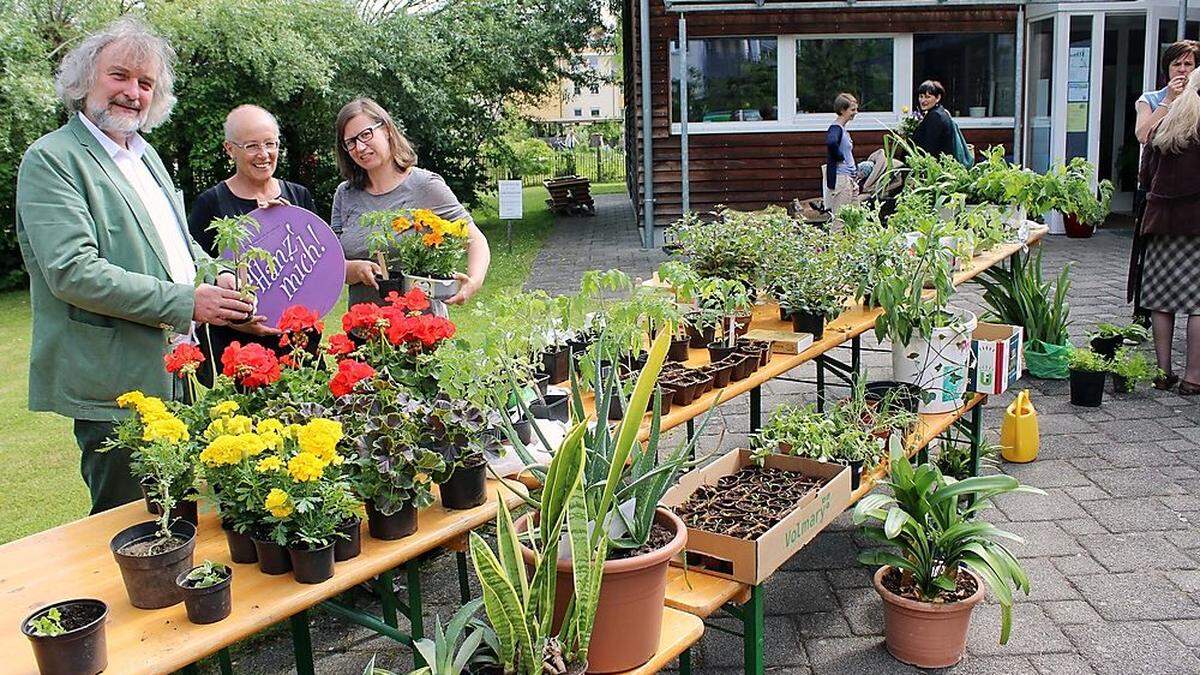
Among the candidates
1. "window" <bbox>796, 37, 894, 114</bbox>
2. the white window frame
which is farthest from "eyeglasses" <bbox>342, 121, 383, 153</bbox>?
"window" <bbox>796, 37, 894, 114</bbox>

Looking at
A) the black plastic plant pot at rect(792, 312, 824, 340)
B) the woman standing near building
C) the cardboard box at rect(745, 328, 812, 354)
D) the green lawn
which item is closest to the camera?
the cardboard box at rect(745, 328, 812, 354)

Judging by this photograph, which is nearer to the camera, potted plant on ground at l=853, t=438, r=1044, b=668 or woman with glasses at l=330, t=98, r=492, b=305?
potted plant on ground at l=853, t=438, r=1044, b=668

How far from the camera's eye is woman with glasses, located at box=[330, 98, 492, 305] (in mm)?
3617

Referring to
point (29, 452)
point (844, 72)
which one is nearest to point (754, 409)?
point (29, 452)

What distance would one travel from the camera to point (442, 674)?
186 centimetres

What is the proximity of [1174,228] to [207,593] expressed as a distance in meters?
5.07

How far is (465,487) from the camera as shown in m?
2.25

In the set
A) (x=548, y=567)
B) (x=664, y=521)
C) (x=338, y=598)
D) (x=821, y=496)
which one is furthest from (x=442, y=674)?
(x=338, y=598)

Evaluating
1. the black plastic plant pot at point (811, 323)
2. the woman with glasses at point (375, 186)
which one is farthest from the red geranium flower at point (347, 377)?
the black plastic plant pot at point (811, 323)

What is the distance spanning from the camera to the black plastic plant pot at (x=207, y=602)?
177cm

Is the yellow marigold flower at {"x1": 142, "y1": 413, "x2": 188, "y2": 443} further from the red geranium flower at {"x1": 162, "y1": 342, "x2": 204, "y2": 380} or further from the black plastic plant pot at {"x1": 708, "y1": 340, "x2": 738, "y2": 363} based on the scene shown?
the black plastic plant pot at {"x1": 708, "y1": 340, "x2": 738, "y2": 363}

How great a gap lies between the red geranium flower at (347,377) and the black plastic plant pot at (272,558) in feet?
1.17

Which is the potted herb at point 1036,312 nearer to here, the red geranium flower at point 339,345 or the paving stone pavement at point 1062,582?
the paving stone pavement at point 1062,582

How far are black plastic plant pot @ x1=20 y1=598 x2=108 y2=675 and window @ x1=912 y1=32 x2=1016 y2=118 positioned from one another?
1187 centimetres
